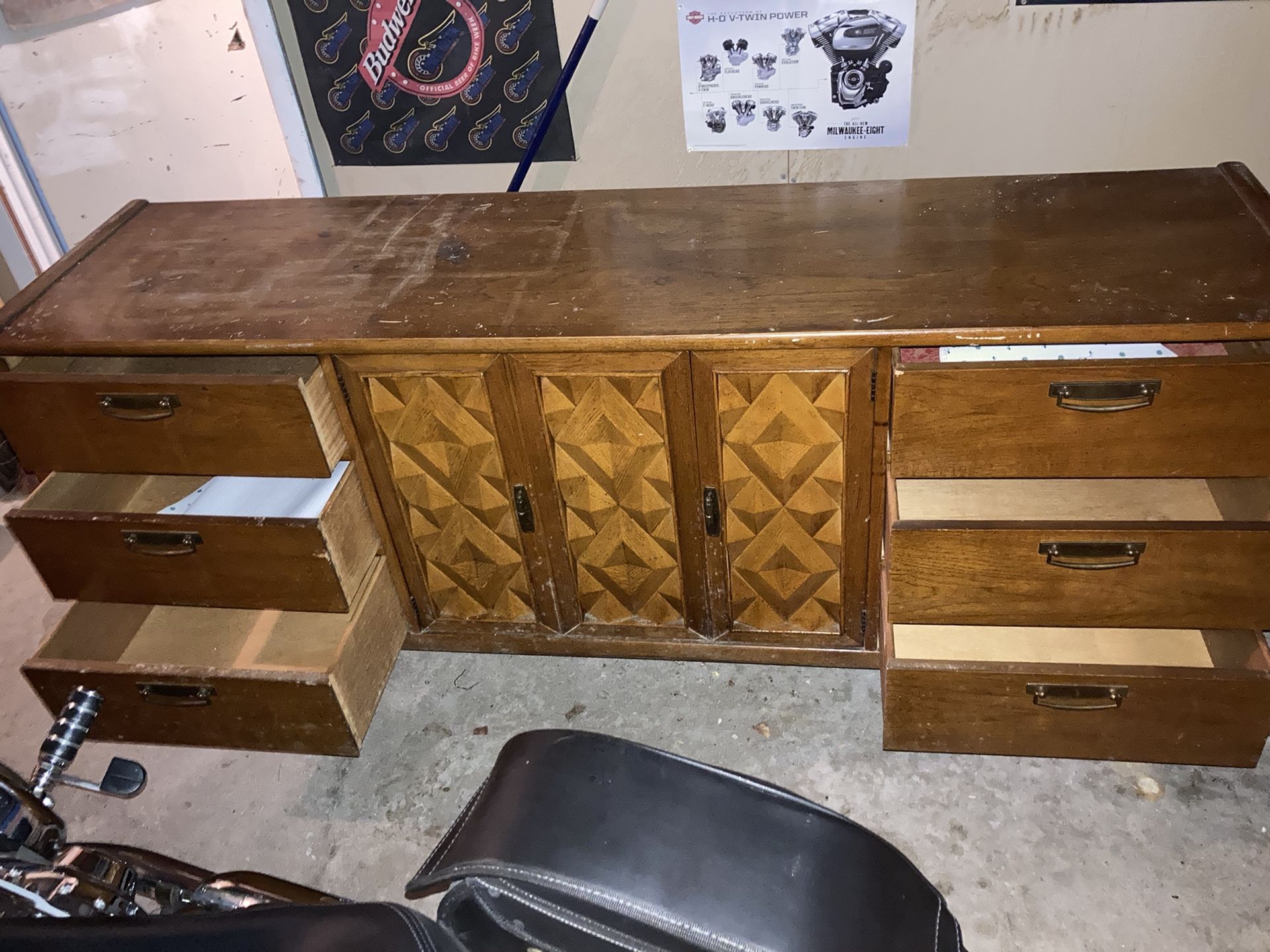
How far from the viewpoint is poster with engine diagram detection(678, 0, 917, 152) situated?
6.40ft

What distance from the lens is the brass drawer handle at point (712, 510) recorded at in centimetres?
175

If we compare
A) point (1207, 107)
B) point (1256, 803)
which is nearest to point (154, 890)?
point (1256, 803)

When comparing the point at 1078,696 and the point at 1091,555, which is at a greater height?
the point at 1091,555

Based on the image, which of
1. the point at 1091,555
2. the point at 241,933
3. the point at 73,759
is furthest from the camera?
the point at 1091,555

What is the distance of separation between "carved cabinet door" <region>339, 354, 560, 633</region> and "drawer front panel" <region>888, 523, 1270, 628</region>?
0.66 m

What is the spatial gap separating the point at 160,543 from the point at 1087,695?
158 cm

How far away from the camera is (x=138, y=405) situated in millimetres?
1702

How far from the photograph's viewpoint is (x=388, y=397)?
1721 mm

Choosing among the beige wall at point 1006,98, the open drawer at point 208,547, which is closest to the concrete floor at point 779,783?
the open drawer at point 208,547

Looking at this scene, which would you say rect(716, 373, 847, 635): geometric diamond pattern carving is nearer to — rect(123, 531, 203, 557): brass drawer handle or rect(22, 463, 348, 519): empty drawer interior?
rect(22, 463, 348, 519): empty drawer interior

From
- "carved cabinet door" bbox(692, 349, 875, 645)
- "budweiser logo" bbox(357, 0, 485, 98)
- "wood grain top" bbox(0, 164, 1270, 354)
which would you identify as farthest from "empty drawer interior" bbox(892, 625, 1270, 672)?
"budweiser logo" bbox(357, 0, 485, 98)

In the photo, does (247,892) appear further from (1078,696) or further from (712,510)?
(1078,696)

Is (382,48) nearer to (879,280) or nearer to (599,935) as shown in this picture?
(879,280)

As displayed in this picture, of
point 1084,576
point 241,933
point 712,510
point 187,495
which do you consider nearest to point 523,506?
point 712,510
